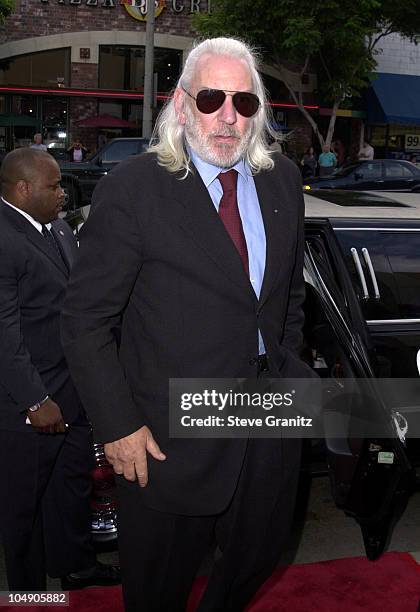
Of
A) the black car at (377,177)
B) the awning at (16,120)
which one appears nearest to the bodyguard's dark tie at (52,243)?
the black car at (377,177)

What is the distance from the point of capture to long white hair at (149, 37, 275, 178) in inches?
79.9

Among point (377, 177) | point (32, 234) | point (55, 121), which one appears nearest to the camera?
point (32, 234)

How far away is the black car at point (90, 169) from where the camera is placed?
12741 millimetres

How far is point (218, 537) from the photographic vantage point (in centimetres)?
216

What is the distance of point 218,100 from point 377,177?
14462 millimetres

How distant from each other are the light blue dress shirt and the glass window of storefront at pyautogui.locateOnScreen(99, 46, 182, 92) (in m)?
21.7

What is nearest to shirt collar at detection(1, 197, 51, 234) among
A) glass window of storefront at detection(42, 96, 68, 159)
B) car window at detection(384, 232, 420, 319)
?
car window at detection(384, 232, 420, 319)

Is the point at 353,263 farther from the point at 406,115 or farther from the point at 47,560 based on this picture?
the point at 406,115

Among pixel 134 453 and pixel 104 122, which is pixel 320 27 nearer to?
pixel 104 122

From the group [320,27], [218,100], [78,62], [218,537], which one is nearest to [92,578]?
[218,537]

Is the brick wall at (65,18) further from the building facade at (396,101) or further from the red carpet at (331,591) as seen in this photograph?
the red carpet at (331,591)

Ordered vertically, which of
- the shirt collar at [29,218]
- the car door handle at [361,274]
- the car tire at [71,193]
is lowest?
the car tire at [71,193]

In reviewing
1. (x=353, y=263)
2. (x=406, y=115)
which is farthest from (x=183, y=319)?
(x=406, y=115)

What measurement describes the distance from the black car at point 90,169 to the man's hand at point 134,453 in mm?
10681
